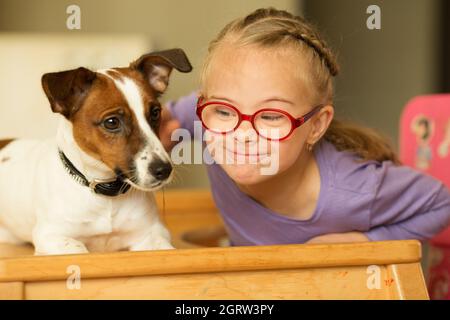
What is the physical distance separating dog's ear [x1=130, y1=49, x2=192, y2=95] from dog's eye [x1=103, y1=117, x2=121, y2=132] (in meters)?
0.11

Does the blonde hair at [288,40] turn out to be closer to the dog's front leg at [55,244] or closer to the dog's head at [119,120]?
the dog's head at [119,120]

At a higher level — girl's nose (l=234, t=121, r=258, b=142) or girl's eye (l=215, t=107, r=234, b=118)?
girl's eye (l=215, t=107, r=234, b=118)

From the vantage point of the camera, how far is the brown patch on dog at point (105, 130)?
1002mm

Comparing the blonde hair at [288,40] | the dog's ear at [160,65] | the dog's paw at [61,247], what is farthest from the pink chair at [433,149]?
the dog's paw at [61,247]

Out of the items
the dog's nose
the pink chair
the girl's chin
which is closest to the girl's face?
the girl's chin

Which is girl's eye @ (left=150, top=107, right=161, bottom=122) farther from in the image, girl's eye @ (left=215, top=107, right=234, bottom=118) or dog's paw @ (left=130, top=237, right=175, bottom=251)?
dog's paw @ (left=130, top=237, right=175, bottom=251)

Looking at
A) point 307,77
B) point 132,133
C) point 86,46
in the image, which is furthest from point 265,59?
point 86,46

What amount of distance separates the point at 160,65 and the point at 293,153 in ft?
0.85

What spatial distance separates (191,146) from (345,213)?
0.34 meters

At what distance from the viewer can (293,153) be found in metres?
1.10

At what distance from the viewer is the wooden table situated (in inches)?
32.9

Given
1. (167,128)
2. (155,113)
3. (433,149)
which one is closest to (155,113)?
(155,113)
